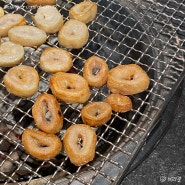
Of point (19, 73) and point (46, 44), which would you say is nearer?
point (19, 73)

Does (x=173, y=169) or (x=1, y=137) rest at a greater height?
(x=1, y=137)

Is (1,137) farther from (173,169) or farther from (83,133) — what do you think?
(173,169)

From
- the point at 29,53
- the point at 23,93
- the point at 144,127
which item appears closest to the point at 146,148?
the point at 144,127

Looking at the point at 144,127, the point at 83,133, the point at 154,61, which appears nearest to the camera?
the point at 83,133

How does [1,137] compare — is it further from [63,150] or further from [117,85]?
[117,85]

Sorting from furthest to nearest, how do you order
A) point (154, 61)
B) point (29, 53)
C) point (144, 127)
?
point (29, 53)
point (154, 61)
point (144, 127)

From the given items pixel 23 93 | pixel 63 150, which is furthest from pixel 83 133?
pixel 23 93

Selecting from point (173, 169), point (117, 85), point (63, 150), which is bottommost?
point (173, 169)
